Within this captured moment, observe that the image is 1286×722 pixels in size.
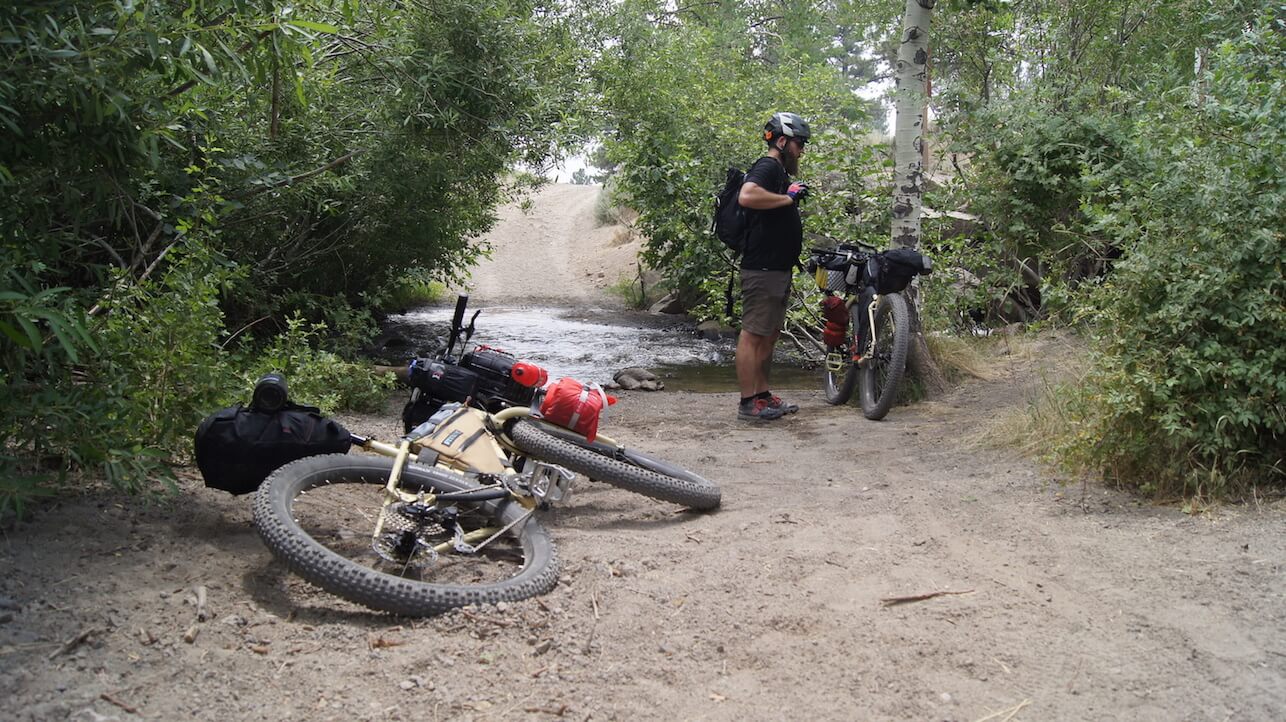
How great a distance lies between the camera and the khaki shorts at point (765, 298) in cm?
748

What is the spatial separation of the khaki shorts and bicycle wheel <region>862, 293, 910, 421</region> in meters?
→ 0.73

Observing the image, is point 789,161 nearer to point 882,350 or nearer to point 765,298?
point 765,298

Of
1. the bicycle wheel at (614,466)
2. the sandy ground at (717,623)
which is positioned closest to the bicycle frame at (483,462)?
the bicycle wheel at (614,466)

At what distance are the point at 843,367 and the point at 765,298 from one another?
3.46 feet

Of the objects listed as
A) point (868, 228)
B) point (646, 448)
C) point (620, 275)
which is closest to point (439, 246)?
point (868, 228)

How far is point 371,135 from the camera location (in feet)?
29.2

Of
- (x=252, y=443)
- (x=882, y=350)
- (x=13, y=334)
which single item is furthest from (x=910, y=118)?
(x=13, y=334)

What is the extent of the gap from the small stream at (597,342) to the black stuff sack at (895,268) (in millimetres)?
3646

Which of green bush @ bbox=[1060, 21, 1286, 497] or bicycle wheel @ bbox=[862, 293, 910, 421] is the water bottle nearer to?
green bush @ bbox=[1060, 21, 1286, 497]

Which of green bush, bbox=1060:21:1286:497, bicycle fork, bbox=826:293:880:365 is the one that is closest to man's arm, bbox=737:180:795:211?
bicycle fork, bbox=826:293:880:365

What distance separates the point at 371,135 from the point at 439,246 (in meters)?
4.28

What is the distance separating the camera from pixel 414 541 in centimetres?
387

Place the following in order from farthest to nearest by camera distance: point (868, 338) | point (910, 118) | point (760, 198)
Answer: point (910, 118) → point (868, 338) → point (760, 198)

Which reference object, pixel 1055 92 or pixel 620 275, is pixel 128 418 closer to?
pixel 1055 92
